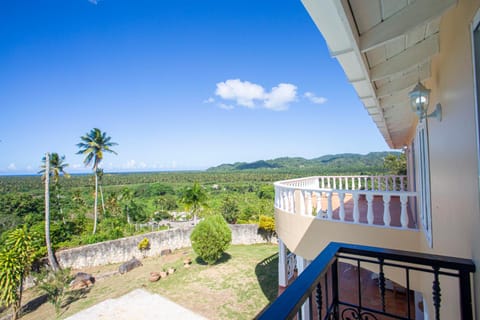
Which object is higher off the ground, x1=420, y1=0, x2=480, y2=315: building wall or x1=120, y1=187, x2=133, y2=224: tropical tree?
x1=420, y1=0, x2=480, y2=315: building wall

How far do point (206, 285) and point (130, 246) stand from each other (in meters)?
6.77

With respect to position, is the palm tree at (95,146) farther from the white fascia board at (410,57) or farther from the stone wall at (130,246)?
the white fascia board at (410,57)

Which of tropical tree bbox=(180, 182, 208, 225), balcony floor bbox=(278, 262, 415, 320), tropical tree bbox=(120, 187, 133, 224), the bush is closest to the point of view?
balcony floor bbox=(278, 262, 415, 320)

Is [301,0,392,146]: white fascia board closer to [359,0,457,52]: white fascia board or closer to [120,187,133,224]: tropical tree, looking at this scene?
[359,0,457,52]: white fascia board

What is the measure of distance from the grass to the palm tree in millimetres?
9933

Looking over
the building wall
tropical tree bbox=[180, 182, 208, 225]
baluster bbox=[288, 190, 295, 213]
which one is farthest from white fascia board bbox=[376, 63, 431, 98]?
tropical tree bbox=[180, 182, 208, 225]

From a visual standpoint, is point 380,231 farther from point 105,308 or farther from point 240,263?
point 240,263

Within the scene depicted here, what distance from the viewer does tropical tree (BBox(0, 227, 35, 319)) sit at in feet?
28.4

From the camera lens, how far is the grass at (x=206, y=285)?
331 inches

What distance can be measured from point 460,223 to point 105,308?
891 cm

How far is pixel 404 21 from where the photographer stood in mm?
1637

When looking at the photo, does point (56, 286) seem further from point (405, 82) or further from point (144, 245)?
point (405, 82)

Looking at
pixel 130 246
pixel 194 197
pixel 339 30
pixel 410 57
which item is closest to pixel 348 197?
pixel 410 57

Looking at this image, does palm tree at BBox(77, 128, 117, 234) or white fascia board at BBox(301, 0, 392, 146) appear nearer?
white fascia board at BBox(301, 0, 392, 146)
